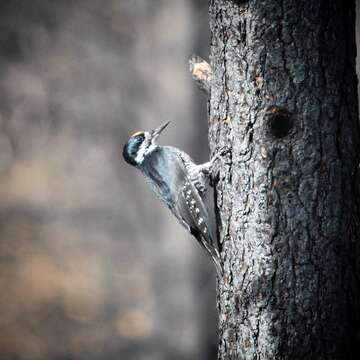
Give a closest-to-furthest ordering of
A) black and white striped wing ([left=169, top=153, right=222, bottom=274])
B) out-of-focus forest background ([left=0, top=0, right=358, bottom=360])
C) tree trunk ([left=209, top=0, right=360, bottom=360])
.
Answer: tree trunk ([left=209, top=0, right=360, bottom=360]), black and white striped wing ([left=169, top=153, right=222, bottom=274]), out-of-focus forest background ([left=0, top=0, right=358, bottom=360])

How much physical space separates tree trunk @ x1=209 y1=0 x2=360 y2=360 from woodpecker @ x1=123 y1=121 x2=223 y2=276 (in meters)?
0.67

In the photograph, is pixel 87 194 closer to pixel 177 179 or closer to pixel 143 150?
pixel 143 150

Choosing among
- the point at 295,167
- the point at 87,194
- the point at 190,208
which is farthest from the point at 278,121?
the point at 87,194

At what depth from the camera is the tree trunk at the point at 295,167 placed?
8.77 ft

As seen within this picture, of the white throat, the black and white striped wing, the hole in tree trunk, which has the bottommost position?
the black and white striped wing

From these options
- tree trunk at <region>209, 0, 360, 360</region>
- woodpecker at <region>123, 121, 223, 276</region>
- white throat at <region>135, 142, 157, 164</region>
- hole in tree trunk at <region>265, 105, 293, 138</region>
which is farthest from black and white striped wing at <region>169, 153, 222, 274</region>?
hole in tree trunk at <region>265, 105, 293, 138</region>

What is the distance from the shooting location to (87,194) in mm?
6852

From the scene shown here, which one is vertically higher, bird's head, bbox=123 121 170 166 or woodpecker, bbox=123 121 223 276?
bird's head, bbox=123 121 170 166

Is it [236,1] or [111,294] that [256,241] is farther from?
[111,294]

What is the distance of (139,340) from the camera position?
6.68 meters

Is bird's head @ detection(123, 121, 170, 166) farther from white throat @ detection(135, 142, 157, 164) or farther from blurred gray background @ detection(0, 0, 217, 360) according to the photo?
blurred gray background @ detection(0, 0, 217, 360)

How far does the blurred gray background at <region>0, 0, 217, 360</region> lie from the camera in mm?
6594

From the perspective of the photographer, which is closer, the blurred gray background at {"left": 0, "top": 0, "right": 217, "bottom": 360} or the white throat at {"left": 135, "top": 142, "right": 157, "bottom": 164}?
the white throat at {"left": 135, "top": 142, "right": 157, "bottom": 164}

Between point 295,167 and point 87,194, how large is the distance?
4.52 meters
